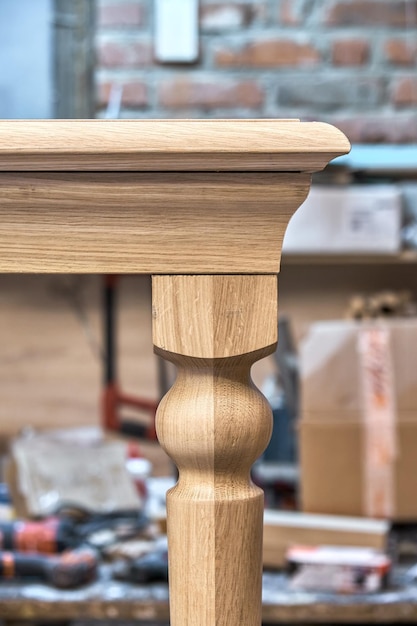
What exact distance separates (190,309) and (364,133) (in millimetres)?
1582

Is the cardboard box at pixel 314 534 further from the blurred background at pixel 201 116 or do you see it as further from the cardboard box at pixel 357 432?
the blurred background at pixel 201 116

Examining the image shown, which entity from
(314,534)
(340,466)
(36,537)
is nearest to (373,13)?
(340,466)

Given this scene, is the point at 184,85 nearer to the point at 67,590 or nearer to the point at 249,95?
the point at 249,95

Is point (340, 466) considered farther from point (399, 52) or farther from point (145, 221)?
point (145, 221)

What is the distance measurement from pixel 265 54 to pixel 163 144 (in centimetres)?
160

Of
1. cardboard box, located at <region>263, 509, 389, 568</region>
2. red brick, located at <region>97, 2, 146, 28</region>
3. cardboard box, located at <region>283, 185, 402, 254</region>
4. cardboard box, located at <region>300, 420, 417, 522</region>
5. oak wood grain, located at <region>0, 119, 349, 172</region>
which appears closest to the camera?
oak wood grain, located at <region>0, 119, 349, 172</region>

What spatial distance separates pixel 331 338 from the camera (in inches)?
61.1

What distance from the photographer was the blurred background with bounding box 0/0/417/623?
1828mm

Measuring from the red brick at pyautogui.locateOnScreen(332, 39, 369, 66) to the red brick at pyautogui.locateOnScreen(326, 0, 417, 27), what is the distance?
0.04 meters

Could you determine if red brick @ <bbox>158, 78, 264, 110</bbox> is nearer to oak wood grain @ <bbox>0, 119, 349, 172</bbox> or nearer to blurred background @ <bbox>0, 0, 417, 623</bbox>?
blurred background @ <bbox>0, 0, 417, 623</bbox>

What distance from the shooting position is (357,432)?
1.53 metres

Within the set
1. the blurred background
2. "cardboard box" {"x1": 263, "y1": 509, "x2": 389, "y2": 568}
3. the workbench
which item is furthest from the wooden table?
the blurred background

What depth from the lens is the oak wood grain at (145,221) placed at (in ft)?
1.56

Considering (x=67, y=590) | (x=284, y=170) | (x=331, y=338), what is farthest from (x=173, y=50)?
(x=284, y=170)
